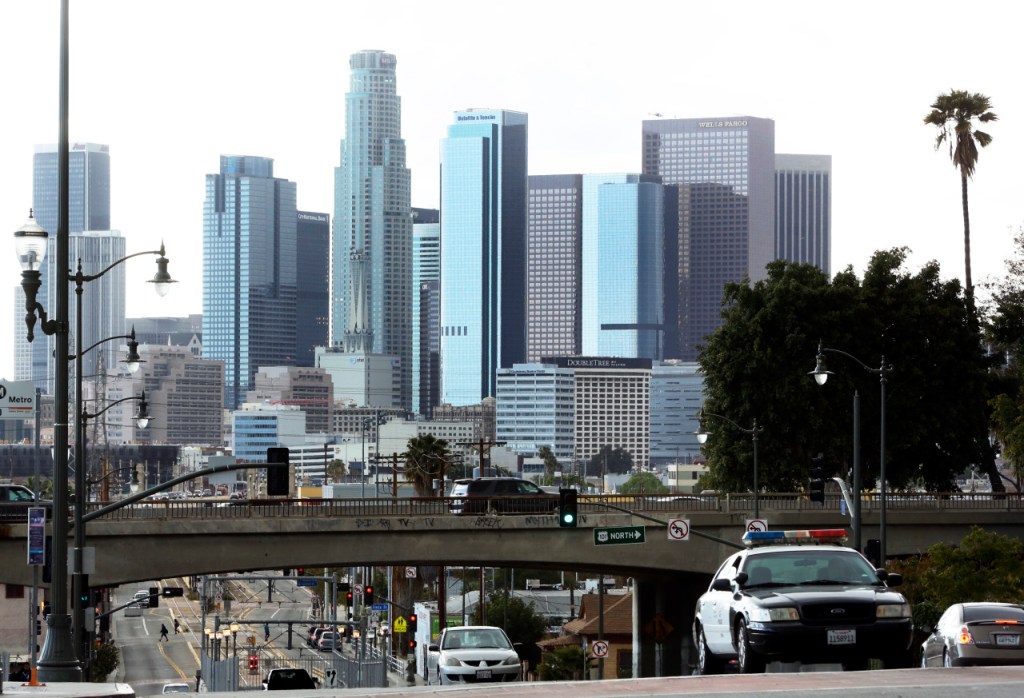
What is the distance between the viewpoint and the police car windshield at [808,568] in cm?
1919

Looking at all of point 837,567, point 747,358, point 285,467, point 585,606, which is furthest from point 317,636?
point 837,567

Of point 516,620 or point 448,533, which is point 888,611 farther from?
point 516,620

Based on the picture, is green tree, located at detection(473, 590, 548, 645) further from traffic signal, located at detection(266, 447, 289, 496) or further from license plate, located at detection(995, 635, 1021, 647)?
license plate, located at detection(995, 635, 1021, 647)

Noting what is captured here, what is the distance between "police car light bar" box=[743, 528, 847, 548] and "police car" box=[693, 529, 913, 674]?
0.09 metres

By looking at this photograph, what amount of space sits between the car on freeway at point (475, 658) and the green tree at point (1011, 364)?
1420 inches

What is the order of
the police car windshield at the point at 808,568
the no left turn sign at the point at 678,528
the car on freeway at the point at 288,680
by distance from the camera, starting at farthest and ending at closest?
the no left turn sign at the point at 678,528 < the car on freeway at the point at 288,680 < the police car windshield at the point at 808,568

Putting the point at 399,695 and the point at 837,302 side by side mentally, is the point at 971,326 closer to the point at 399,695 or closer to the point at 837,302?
the point at 837,302

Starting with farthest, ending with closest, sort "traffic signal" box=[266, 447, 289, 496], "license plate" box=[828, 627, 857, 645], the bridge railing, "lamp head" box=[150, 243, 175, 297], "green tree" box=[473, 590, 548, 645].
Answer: "green tree" box=[473, 590, 548, 645] → the bridge railing → "traffic signal" box=[266, 447, 289, 496] → "lamp head" box=[150, 243, 175, 297] → "license plate" box=[828, 627, 857, 645]

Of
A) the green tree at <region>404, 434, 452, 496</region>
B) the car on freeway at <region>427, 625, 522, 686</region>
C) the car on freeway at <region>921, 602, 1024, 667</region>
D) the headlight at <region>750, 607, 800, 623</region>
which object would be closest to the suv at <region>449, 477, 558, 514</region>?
the car on freeway at <region>427, 625, 522, 686</region>

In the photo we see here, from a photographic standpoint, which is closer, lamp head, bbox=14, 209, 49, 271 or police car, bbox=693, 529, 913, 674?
police car, bbox=693, 529, 913, 674

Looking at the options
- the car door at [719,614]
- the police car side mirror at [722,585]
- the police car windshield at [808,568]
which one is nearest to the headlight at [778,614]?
the police car windshield at [808,568]

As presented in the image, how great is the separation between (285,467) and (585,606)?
64313mm

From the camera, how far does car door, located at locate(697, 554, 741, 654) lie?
19.9 metres

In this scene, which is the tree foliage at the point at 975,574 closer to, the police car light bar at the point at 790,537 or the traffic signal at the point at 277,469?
the traffic signal at the point at 277,469
